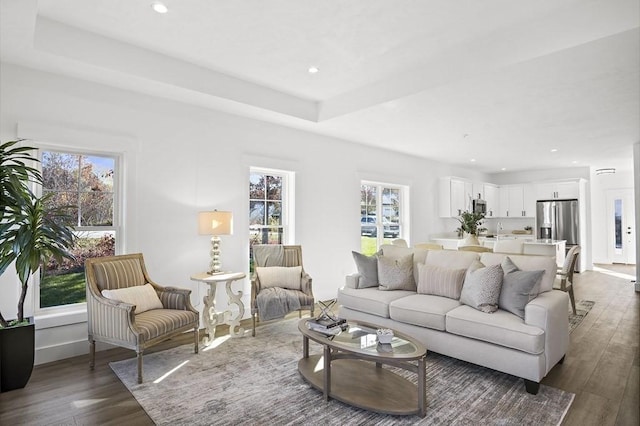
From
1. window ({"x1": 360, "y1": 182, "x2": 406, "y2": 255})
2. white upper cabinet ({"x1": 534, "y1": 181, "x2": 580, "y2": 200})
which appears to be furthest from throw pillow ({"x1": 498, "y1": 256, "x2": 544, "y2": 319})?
white upper cabinet ({"x1": 534, "y1": 181, "x2": 580, "y2": 200})

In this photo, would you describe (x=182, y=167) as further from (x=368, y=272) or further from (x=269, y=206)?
(x=368, y=272)

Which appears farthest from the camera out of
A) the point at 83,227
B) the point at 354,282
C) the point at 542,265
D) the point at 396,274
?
the point at 354,282

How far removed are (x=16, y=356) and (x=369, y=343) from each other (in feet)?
8.88

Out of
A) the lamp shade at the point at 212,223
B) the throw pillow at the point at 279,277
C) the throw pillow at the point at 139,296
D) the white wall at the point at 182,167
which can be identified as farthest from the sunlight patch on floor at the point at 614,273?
the throw pillow at the point at 139,296

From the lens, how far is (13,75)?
3.16 meters

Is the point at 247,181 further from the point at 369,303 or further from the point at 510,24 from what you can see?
the point at 510,24

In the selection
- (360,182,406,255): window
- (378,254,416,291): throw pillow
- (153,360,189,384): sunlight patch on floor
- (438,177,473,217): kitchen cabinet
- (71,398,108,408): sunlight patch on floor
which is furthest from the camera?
(438,177,473,217): kitchen cabinet

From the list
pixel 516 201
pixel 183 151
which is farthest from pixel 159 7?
pixel 516 201

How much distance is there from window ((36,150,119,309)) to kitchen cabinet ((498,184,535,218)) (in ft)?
31.4

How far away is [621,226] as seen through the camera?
9.96 metres

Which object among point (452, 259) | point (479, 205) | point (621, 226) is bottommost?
point (452, 259)

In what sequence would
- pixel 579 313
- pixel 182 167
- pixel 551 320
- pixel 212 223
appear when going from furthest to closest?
pixel 579 313 → pixel 182 167 → pixel 212 223 → pixel 551 320

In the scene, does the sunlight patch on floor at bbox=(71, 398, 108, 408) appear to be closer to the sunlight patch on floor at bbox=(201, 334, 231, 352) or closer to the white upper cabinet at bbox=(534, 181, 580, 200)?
the sunlight patch on floor at bbox=(201, 334, 231, 352)

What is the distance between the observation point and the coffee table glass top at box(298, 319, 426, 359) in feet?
7.85
